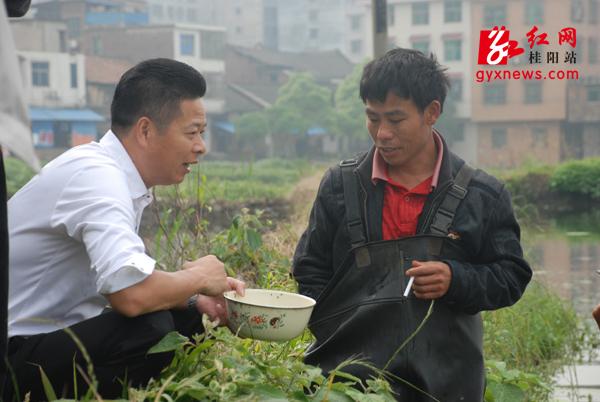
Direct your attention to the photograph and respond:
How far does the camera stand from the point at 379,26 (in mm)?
8609

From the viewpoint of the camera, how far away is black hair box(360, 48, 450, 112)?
3.59 meters

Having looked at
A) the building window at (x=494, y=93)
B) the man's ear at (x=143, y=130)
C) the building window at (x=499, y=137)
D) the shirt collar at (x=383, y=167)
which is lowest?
the building window at (x=499, y=137)

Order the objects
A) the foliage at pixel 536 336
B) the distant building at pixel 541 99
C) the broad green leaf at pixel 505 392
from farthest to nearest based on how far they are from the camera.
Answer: the distant building at pixel 541 99
the foliage at pixel 536 336
the broad green leaf at pixel 505 392

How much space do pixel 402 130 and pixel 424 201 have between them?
258 mm

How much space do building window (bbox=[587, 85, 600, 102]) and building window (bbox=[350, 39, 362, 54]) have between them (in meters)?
24.3

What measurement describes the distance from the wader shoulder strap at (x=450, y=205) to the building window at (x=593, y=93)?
157 ft

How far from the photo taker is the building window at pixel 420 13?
57812 millimetres

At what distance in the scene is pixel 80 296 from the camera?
3098 millimetres

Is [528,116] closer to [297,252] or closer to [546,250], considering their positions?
[546,250]

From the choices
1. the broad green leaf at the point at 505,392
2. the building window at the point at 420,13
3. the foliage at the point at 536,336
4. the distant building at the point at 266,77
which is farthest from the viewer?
the building window at the point at 420,13

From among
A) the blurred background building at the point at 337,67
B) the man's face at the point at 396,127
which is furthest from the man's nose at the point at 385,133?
the blurred background building at the point at 337,67

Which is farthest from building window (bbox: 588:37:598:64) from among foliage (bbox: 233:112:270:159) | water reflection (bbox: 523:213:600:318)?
water reflection (bbox: 523:213:600:318)

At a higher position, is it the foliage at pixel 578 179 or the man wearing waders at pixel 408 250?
the man wearing waders at pixel 408 250

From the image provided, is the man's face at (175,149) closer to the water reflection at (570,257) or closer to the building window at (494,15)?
the water reflection at (570,257)
